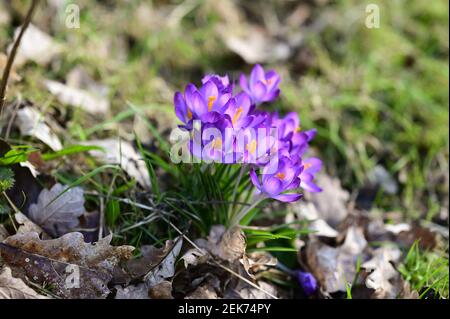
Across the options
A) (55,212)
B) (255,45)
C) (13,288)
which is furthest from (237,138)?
(255,45)

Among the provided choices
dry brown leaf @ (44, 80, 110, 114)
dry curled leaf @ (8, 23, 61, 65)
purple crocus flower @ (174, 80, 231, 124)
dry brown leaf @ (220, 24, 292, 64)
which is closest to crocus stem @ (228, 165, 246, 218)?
purple crocus flower @ (174, 80, 231, 124)

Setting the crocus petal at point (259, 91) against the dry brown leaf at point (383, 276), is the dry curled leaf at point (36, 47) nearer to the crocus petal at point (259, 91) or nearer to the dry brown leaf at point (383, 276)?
the crocus petal at point (259, 91)

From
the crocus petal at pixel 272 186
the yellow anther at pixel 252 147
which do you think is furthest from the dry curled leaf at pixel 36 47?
the crocus petal at pixel 272 186

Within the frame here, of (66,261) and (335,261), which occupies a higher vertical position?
(66,261)

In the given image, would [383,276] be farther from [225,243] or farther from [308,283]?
[225,243]
